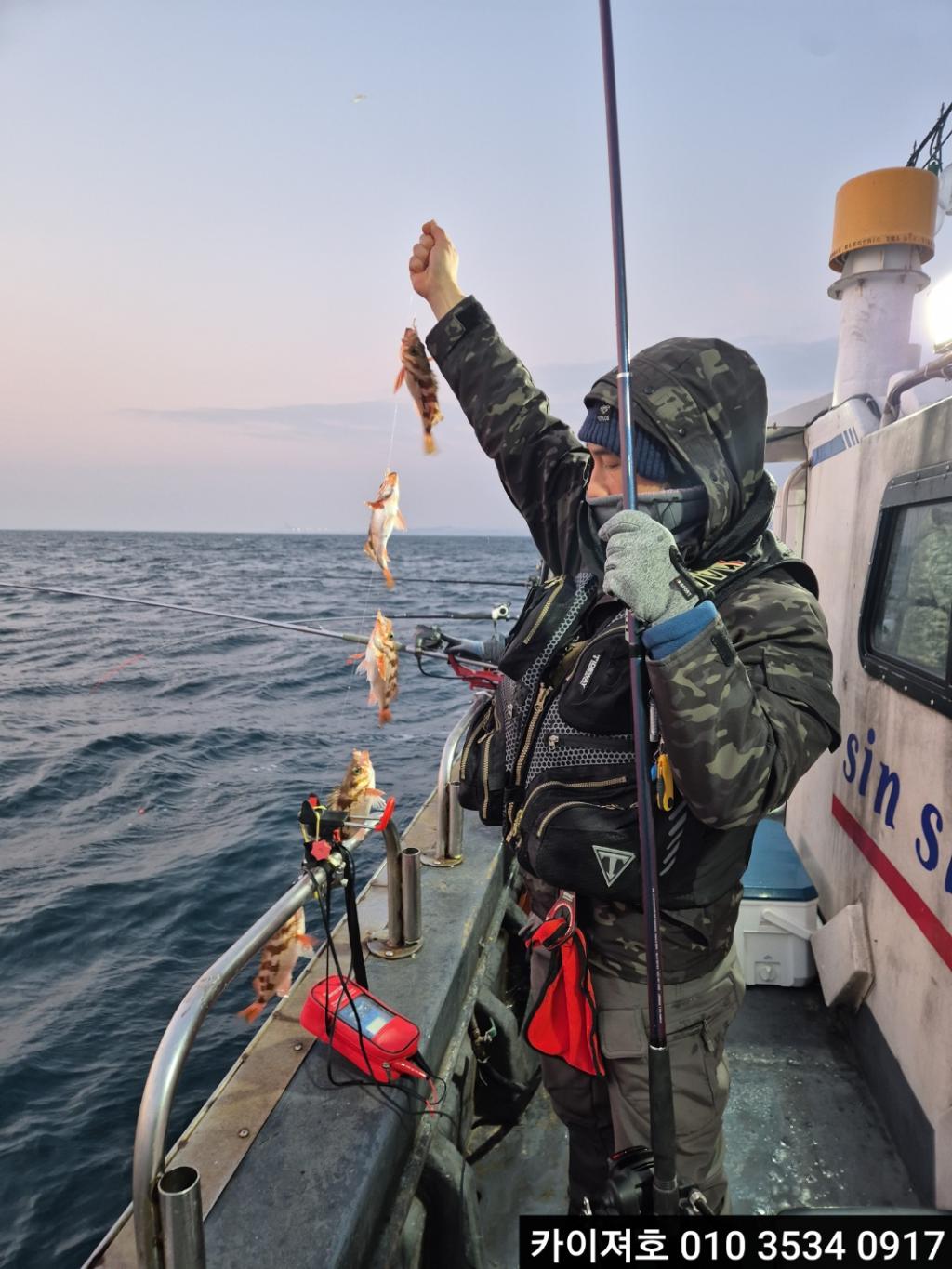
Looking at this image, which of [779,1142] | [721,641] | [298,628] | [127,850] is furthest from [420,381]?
[127,850]

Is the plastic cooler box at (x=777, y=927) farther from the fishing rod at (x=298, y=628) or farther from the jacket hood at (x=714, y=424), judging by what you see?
the jacket hood at (x=714, y=424)

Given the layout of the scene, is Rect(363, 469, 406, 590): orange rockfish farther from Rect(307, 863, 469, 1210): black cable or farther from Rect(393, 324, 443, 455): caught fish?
Rect(307, 863, 469, 1210): black cable

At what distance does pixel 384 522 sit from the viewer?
14.4ft

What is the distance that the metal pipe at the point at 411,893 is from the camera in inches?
134

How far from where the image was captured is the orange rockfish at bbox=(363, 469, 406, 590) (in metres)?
4.16

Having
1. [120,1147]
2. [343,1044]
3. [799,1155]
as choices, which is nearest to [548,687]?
[343,1044]

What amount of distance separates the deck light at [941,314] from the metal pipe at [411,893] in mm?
2834

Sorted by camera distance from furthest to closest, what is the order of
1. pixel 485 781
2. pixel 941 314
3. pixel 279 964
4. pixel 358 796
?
pixel 358 796 → pixel 279 964 → pixel 941 314 → pixel 485 781

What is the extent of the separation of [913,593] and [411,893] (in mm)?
2371

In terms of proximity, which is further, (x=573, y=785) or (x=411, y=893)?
(x=411, y=893)

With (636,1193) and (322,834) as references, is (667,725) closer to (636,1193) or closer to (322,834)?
(636,1193)

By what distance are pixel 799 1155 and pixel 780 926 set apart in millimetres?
1077

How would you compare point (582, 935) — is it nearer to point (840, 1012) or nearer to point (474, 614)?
point (840, 1012)

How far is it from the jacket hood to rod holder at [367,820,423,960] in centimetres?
197
